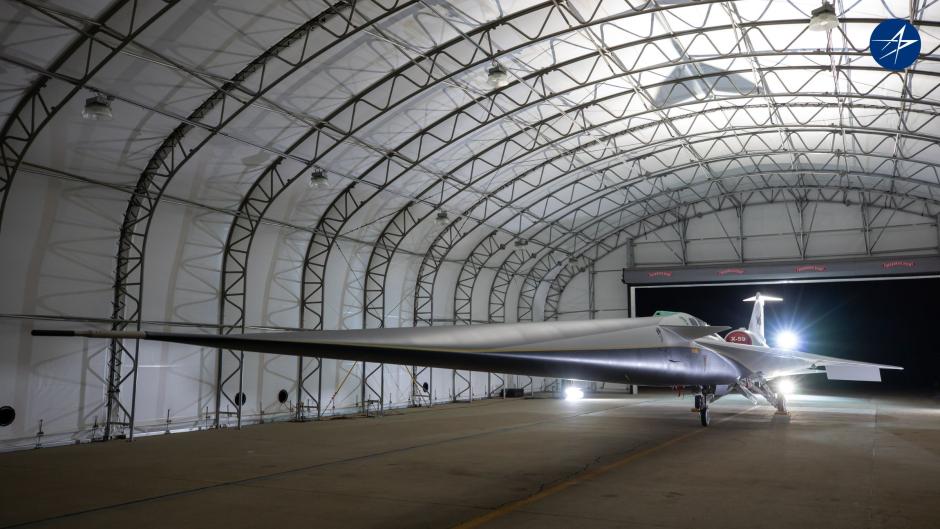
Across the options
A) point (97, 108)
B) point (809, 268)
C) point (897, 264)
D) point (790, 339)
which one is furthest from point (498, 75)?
point (790, 339)

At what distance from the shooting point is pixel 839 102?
70.6ft

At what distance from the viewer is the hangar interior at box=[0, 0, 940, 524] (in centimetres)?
1462

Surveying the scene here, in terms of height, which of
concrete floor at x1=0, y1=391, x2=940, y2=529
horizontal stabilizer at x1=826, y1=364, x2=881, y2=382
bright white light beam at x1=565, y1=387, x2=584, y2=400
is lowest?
bright white light beam at x1=565, y1=387, x2=584, y2=400

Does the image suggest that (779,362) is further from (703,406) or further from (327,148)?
(327,148)

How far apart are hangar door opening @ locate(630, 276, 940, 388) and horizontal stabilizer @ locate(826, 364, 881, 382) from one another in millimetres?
16844

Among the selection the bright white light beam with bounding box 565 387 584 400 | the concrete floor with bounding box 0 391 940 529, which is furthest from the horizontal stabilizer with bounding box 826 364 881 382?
the bright white light beam with bounding box 565 387 584 400

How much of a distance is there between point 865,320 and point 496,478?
33.9m

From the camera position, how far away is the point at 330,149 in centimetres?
1919

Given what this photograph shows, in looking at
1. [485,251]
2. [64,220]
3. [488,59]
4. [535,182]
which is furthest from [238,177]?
[485,251]

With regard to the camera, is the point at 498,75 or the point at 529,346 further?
the point at 498,75

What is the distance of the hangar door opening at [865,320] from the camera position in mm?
33938

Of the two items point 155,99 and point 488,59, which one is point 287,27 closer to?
point 155,99

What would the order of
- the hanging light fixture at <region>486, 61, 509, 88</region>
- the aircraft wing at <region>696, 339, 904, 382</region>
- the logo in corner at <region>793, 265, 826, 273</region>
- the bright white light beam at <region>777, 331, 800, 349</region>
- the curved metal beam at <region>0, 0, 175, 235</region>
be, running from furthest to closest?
the bright white light beam at <region>777, 331, 800, 349</region>, the logo in corner at <region>793, 265, 826, 273</region>, the hanging light fixture at <region>486, 61, 509, 88</region>, the aircraft wing at <region>696, 339, 904, 382</region>, the curved metal beam at <region>0, 0, 175, 235</region>

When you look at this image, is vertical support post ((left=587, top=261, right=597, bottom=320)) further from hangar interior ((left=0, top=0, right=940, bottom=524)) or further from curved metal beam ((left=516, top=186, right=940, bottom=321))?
hangar interior ((left=0, top=0, right=940, bottom=524))
